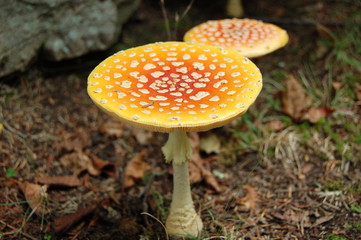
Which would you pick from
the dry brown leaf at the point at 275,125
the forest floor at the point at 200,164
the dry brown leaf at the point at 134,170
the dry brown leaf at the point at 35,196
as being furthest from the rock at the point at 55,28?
the dry brown leaf at the point at 275,125

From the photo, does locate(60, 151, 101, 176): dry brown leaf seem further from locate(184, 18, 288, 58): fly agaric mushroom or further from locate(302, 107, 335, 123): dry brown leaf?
locate(302, 107, 335, 123): dry brown leaf

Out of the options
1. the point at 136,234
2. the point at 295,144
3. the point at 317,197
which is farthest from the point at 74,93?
the point at 317,197

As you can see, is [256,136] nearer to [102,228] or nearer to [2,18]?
[102,228]

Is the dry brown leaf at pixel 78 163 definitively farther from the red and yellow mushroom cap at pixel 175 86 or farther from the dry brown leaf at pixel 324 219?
the dry brown leaf at pixel 324 219

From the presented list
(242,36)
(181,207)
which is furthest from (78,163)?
(242,36)

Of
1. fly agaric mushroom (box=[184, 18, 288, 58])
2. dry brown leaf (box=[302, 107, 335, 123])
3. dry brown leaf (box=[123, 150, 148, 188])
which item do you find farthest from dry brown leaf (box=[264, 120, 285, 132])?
dry brown leaf (box=[123, 150, 148, 188])

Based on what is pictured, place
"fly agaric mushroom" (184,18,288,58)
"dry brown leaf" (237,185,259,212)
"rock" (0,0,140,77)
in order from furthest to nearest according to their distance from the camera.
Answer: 1. "rock" (0,0,140,77)
2. "dry brown leaf" (237,185,259,212)
3. "fly agaric mushroom" (184,18,288,58)
